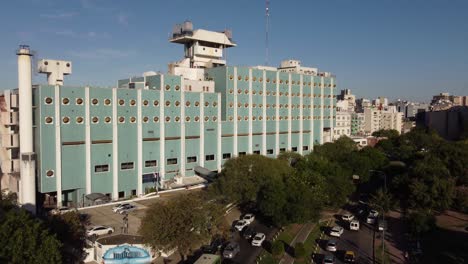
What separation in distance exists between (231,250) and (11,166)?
34.5 meters

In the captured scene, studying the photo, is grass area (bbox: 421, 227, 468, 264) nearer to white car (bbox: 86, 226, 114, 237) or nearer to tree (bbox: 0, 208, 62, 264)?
white car (bbox: 86, 226, 114, 237)

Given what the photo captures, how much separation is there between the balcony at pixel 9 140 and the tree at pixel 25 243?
86.6 feet

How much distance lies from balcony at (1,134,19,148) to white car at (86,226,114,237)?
70.0 feet

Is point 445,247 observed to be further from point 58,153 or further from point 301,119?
point 301,119

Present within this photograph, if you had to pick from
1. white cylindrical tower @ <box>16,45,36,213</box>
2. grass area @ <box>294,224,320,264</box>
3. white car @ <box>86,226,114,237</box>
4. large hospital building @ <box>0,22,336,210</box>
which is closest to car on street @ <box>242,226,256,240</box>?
grass area @ <box>294,224,320,264</box>

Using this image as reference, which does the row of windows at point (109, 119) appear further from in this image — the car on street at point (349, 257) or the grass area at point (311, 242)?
the car on street at point (349, 257)

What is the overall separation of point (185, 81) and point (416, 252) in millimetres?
45574

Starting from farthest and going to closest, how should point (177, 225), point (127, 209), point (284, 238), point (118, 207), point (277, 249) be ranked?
1. point (118, 207)
2. point (127, 209)
3. point (284, 238)
4. point (277, 249)
5. point (177, 225)

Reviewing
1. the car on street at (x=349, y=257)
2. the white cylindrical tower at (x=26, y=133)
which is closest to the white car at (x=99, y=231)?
the white cylindrical tower at (x=26, y=133)

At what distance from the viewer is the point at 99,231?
39.7m

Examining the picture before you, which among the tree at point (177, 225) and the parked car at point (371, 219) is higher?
the tree at point (177, 225)

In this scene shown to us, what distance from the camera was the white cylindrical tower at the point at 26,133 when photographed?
4862cm

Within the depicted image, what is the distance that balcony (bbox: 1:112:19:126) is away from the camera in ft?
172

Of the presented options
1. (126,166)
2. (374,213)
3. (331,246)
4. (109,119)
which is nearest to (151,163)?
(126,166)
